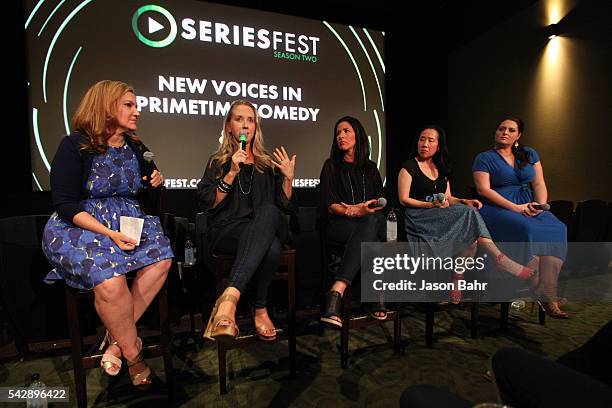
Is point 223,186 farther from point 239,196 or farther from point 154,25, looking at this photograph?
point 154,25

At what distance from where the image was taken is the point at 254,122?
215cm

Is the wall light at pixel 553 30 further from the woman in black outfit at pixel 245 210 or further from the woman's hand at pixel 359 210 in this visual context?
the woman in black outfit at pixel 245 210

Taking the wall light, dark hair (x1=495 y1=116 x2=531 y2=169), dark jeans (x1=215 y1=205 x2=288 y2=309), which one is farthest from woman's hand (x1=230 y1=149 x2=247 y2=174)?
the wall light

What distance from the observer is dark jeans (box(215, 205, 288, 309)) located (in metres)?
1.71

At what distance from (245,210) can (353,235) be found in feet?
2.02

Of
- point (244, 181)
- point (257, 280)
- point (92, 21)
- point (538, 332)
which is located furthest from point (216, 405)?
point (92, 21)

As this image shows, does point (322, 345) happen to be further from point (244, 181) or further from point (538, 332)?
point (538, 332)

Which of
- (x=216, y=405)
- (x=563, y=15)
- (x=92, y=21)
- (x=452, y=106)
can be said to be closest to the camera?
(x=216, y=405)

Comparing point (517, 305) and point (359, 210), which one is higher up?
point (359, 210)

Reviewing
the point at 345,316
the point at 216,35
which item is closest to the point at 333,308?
the point at 345,316

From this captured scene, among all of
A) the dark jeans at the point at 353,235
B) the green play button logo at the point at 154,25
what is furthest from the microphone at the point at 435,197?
the green play button logo at the point at 154,25

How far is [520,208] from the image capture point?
254cm

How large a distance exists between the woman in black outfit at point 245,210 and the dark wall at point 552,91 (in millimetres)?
3776

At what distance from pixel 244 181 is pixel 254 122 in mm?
357
